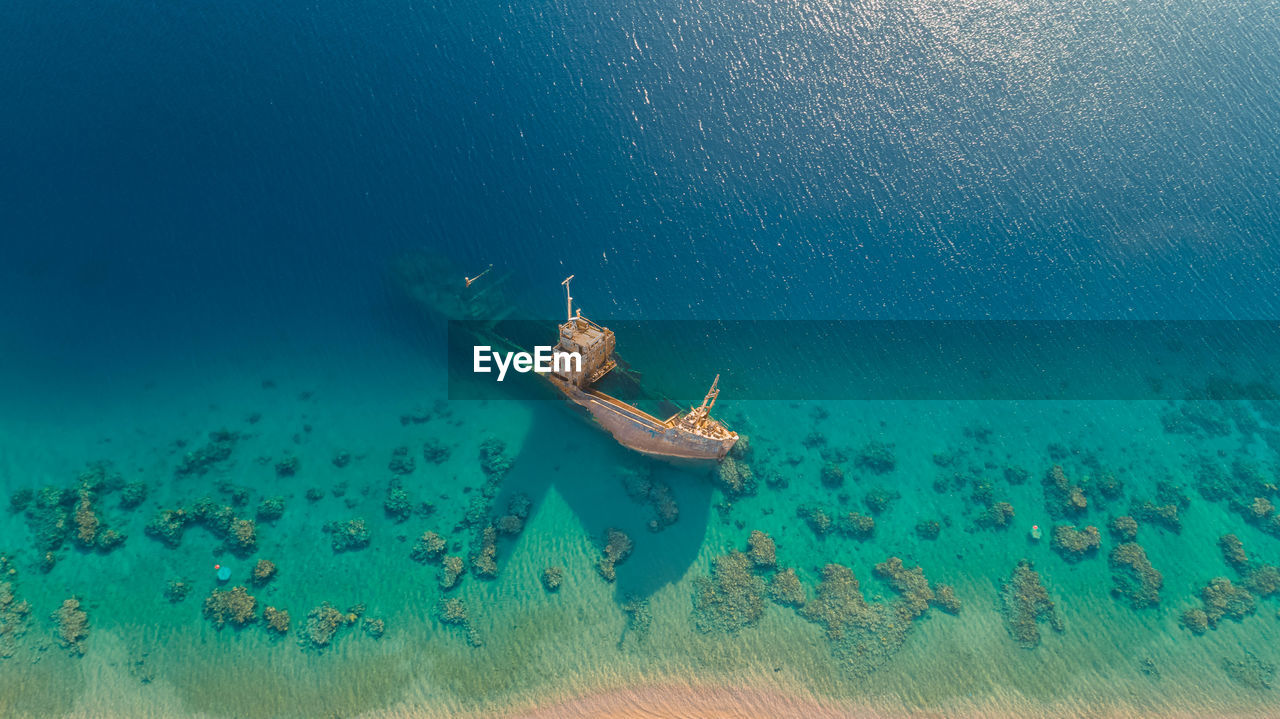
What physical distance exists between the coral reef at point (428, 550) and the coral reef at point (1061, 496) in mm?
72211

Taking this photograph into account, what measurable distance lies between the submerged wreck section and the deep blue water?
14502 mm

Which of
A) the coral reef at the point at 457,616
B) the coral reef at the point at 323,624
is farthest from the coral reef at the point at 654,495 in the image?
the coral reef at the point at 323,624

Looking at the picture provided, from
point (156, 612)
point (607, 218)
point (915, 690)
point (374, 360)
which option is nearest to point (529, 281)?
point (607, 218)

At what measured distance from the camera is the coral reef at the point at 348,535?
74.9 m

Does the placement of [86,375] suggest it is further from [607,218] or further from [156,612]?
[607,218]

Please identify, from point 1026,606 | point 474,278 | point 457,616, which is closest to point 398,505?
point 457,616

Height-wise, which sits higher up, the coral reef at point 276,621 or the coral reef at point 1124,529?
the coral reef at point 1124,529

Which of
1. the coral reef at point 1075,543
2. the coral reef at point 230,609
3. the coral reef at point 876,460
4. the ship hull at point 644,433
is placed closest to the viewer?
the coral reef at point 230,609

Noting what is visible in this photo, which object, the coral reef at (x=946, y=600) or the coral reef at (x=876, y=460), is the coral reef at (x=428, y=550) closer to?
the coral reef at (x=876, y=460)

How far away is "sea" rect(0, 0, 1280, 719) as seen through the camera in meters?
69.9

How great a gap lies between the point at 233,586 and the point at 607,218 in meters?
67.1

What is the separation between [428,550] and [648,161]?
66914 mm

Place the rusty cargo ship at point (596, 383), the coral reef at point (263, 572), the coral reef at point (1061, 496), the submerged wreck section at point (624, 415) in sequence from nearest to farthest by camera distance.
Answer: the coral reef at point (263, 572), the submerged wreck section at point (624, 415), the rusty cargo ship at point (596, 383), the coral reef at point (1061, 496)

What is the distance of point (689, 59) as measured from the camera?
117m
